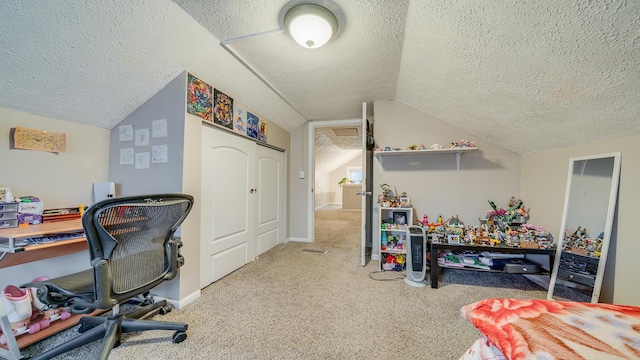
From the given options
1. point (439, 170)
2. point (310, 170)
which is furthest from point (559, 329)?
point (310, 170)

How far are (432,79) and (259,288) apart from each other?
2.44 metres

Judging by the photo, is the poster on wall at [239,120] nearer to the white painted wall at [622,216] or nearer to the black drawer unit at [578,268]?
the white painted wall at [622,216]

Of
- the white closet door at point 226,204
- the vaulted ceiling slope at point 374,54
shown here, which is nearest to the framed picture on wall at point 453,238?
the vaulted ceiling slope at point 374,54

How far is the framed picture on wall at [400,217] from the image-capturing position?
100 inches

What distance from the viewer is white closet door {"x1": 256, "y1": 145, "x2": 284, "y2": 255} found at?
2.95 meters

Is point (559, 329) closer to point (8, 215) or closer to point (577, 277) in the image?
point (577, 277)

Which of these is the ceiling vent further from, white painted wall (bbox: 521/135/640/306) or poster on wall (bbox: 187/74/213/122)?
white painted wall (bbox: 521/135/640/306)

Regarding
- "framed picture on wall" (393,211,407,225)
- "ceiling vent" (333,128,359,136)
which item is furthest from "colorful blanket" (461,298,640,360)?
"ceiling vent" (333,128,359,136)

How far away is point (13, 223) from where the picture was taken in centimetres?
131

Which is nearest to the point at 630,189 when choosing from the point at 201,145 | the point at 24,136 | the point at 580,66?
the point at 580,66

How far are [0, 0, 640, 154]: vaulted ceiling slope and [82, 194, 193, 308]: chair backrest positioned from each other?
1.02m

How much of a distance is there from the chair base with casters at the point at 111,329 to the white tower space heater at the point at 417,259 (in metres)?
1.86

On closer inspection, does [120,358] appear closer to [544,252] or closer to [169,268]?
[169,268]

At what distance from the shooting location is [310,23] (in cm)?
136
